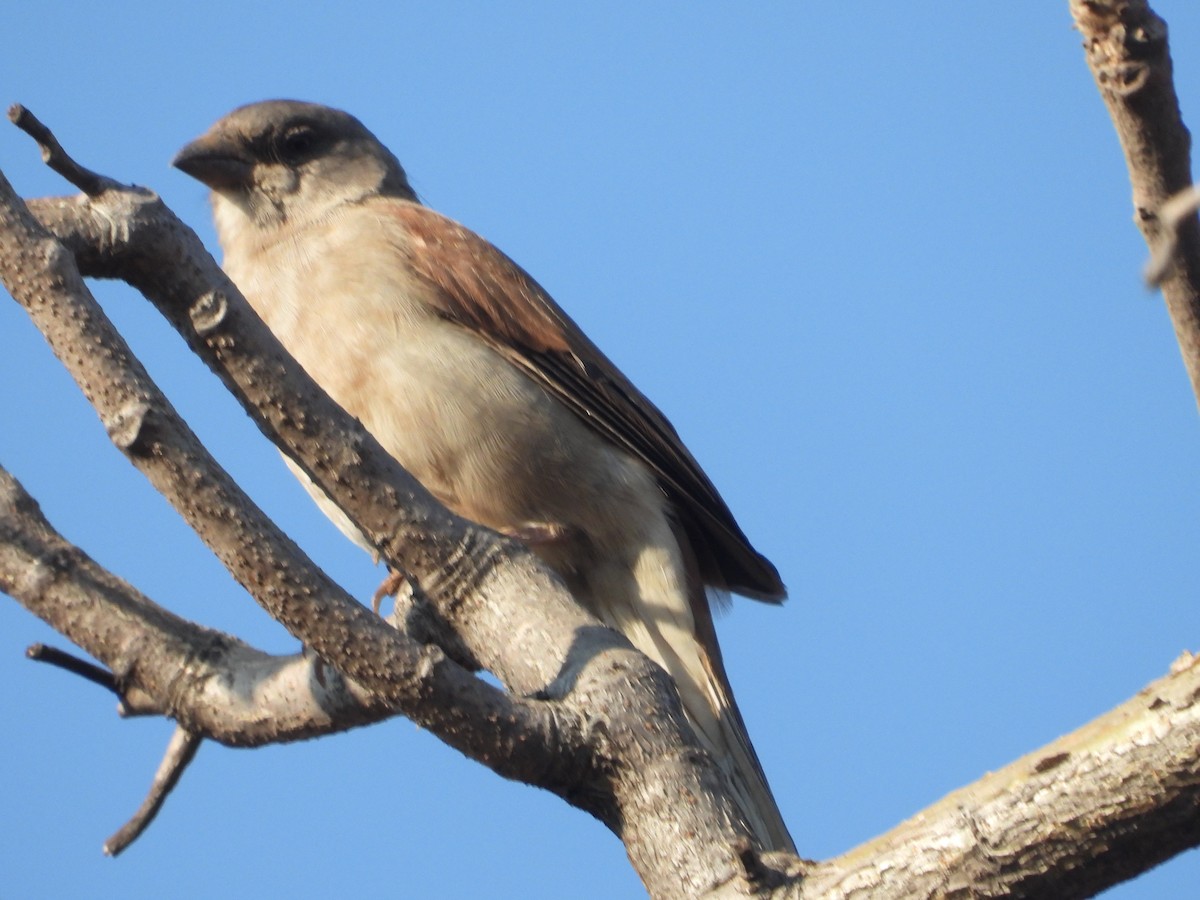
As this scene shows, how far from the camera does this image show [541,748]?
128 inches

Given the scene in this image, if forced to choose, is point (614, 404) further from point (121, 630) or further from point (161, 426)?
point (161, 426)

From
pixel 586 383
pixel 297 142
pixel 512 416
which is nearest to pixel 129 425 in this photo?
pixel 512 416

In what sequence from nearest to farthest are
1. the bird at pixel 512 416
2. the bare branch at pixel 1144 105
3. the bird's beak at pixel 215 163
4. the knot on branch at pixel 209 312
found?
the bare branch at pixel 1144 105 → the knot on branch at pixel 209 312 → the bird at pixel 512 416 → the bird's beak at pixel 215 163

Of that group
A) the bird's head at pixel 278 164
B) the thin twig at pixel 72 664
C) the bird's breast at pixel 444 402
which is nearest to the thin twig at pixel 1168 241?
the thin twig at pixel 72 664

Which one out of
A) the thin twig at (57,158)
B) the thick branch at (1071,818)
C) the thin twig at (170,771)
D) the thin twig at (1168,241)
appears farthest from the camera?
the thin twig at (170,771)

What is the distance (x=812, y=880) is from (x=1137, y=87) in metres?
1.52

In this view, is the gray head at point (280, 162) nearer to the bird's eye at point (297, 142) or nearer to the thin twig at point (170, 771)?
the bird's eye at point (297, 142)

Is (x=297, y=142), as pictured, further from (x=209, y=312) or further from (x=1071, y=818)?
(x=1071, y=818)

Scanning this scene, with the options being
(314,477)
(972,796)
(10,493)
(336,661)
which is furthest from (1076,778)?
(10,493)

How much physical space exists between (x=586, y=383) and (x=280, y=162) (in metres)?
1.86

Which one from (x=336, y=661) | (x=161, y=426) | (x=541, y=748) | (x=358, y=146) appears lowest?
(x=541, y=748)

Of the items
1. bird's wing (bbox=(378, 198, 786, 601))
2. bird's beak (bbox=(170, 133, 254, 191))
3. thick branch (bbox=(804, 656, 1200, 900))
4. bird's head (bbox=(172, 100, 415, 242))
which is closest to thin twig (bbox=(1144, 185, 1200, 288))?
thick branch (bbox=(804, 656, 1200, 900))

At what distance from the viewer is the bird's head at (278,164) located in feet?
21.1

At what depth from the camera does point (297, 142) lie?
21.9ft
